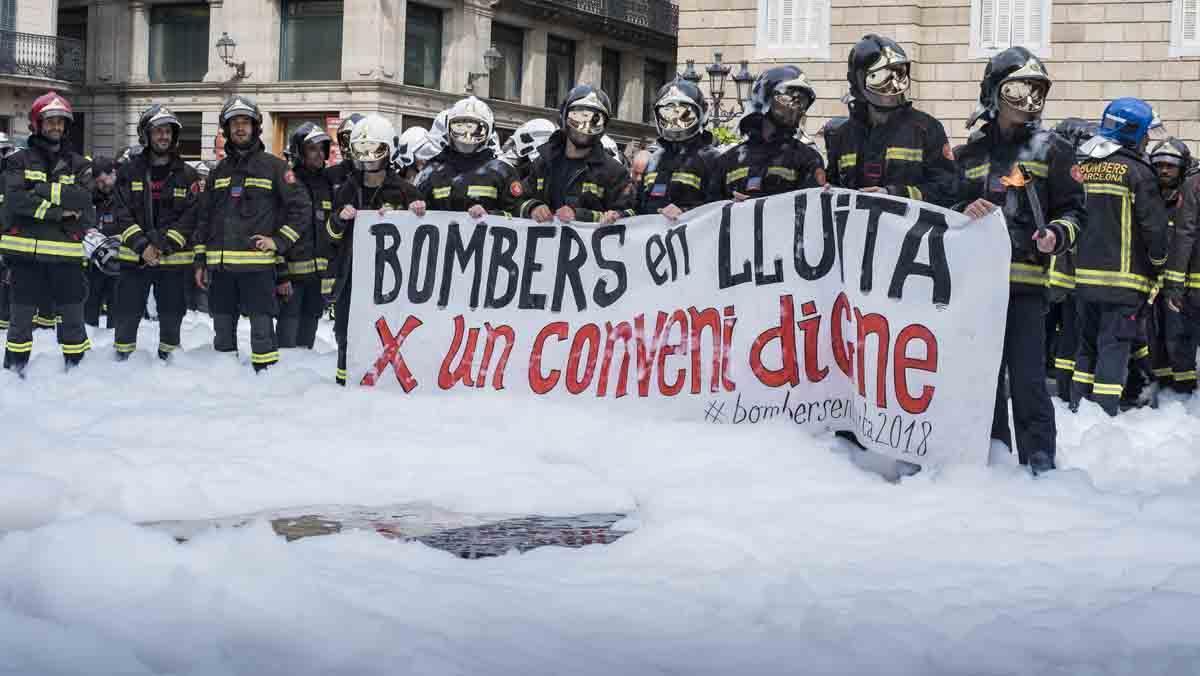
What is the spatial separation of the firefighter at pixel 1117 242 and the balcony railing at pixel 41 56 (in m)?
35.1

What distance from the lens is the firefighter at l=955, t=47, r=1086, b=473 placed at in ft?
24.8

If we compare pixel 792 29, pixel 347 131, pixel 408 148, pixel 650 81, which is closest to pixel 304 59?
pixel 650 81

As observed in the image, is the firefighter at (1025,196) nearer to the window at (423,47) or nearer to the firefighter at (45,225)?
the firefighter at (45,225)

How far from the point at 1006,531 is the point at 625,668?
239 centimetres

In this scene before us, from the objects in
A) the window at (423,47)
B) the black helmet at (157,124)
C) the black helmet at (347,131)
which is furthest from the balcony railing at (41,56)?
the black helmet at (347,131)

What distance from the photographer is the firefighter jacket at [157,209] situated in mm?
12414

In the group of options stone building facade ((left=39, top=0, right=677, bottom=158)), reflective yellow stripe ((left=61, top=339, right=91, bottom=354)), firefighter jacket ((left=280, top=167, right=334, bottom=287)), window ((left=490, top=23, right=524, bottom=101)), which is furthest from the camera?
window ((left=490, top=23, right=524, bottom=101))

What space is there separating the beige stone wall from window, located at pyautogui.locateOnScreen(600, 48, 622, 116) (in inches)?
893

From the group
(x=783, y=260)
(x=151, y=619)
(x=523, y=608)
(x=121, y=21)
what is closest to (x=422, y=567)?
(x=523, y=608)

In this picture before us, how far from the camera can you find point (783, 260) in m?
8.40

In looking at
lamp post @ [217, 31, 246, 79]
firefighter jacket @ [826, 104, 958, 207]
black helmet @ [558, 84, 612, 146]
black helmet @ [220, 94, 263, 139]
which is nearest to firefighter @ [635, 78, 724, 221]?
black helmet @ [558, 84, 612, 146]

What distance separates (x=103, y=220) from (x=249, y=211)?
461cm

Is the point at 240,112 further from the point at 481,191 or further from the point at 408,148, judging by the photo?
the point at 408,148

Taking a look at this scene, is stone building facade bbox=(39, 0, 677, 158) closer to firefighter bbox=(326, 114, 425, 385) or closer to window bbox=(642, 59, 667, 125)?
window bbox=(642, 59, 667, 125)
